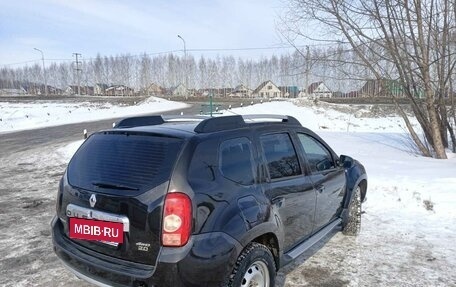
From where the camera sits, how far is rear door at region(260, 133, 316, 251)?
3.51 m

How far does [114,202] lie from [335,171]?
9.48 ft

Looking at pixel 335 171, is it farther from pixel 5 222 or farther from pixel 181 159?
pixel 5 222

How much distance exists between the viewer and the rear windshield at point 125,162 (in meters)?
2.85

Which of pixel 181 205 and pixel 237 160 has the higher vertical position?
pixel 237 160

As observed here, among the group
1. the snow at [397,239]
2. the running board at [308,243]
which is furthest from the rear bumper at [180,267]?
the snow at [397,239]

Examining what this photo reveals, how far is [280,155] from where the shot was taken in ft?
12.4

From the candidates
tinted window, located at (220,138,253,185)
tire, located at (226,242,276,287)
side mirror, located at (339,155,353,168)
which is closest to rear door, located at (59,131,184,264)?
tinted window, located at (220,138,253,185)

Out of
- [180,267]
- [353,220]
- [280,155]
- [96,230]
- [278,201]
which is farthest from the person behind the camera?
[353,220]

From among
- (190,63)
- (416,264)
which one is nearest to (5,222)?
(416,264)

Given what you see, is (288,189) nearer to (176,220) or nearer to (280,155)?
(280,155)

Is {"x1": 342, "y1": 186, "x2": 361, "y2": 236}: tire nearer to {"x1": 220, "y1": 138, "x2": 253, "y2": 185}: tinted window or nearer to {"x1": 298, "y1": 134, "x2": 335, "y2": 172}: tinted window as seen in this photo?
{"x1": 298, "y1": 134, "x2": 335, "y2": 172}: tinted window

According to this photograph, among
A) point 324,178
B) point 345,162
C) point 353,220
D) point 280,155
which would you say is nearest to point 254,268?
point 280,155

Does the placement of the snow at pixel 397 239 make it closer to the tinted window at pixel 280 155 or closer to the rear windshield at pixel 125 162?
the tinted window at pixel 280 155

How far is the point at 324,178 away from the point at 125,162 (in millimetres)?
2396
